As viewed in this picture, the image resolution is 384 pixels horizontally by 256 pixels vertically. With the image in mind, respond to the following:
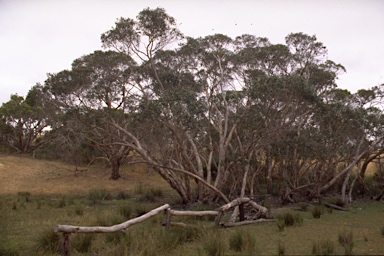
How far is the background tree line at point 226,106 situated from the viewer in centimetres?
1313

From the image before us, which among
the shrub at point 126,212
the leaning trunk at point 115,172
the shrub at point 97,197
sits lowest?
the shrub at point 97,197

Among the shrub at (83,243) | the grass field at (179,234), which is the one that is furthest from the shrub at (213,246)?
the shrub at (83,243)

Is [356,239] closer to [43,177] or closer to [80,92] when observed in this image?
[80,92]

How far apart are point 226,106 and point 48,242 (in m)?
8.75

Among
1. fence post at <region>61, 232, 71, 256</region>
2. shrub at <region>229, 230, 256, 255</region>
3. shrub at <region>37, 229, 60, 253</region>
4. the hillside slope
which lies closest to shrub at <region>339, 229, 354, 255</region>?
shrub at <region>229, 230, 256, 255</region>

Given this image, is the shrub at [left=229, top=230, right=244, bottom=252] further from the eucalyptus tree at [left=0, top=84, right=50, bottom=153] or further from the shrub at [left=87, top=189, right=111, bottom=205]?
the eucalyptus tree at [left=0, top=84, right=50, bottom=153]

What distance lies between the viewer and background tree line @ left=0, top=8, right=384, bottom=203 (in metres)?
13.1

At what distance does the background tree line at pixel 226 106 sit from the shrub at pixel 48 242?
598cm

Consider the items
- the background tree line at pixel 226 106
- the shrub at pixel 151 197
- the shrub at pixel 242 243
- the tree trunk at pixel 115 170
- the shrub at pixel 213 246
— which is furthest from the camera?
the tree trunk at pixel 115 170

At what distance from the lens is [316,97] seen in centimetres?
1288

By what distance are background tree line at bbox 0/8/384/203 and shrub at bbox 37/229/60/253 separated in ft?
19.6

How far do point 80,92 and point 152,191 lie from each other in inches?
248

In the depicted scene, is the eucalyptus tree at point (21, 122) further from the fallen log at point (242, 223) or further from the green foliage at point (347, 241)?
the green foliage at point (347, 241)

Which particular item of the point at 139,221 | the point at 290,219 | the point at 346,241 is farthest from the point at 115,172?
the point at 346,241
